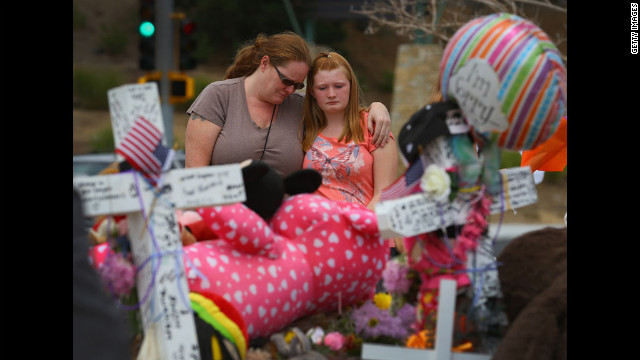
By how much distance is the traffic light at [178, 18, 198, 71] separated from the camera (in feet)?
23.5

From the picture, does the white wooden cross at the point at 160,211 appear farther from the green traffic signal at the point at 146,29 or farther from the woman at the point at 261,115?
the green traffic signal at the point at 146,29

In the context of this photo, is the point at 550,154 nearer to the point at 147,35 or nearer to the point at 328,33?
the point at 147,35

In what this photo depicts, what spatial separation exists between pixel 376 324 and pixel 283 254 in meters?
0.33

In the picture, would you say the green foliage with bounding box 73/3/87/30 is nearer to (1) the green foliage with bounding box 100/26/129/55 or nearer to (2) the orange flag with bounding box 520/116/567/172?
(1) the green foliage with bounding box 100/26/129/55

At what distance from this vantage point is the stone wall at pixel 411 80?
10828mm

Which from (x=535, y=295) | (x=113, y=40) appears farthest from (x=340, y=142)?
(x=113, y=40)

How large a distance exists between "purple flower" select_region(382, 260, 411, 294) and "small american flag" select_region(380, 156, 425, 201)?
0.20m

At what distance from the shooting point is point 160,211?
1883 millimetres

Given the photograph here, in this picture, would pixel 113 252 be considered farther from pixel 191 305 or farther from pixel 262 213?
pixel 262 213

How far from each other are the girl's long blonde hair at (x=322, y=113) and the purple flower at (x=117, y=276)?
3.38 feet

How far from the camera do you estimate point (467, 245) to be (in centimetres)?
206

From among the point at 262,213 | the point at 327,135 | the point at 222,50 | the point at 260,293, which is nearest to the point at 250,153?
the point at 327,135

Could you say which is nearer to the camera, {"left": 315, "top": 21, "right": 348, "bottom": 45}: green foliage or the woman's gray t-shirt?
the woman's gray t-shirt

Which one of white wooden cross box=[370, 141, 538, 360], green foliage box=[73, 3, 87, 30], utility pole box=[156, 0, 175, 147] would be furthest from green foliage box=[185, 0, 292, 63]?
white wooden cross box=[370, 141, 538, 360]
